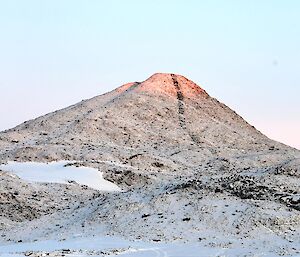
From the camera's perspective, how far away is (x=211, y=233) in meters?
24.5

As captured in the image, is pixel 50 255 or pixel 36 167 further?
pixel 36 167

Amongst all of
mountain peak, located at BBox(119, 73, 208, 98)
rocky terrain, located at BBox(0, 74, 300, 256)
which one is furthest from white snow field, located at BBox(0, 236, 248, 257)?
mountain peak, located at BBox(119, 73, 208, 98)

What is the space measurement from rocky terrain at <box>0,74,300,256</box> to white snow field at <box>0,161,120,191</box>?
1.08 m

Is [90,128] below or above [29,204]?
above

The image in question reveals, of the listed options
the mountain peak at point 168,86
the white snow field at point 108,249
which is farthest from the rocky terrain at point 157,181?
the mountain peak at point 168,86

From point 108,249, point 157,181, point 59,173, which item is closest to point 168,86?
point 157,181

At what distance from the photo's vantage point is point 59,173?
43.2 metres

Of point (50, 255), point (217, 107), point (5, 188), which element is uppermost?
point (217, 107)

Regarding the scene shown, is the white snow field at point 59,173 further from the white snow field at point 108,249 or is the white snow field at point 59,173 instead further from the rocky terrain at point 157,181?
the white snow field at point 108,249

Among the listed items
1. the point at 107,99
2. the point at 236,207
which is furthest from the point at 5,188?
the point at 107,99

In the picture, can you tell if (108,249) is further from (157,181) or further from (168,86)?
(168,86)

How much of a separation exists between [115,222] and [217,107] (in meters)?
59.4

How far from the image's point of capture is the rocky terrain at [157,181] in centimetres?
2512

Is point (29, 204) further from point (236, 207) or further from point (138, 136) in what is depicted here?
point (138, 136)
